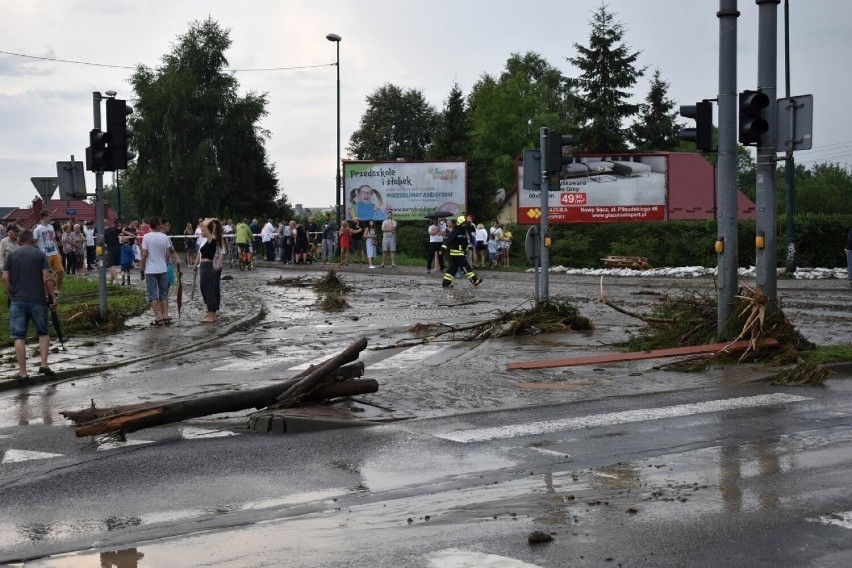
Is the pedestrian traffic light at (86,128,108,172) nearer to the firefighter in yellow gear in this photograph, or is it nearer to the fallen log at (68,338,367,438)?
the fallen log at (68,338,367,438)

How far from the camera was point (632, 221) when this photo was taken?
42906 mm

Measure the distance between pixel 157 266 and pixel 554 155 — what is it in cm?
660

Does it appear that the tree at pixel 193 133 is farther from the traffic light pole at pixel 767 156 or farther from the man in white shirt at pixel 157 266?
the traffic light pole at pixel 767 156

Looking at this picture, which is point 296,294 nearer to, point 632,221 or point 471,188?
point 632,221

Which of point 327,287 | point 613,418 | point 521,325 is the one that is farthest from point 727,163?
point 327,287

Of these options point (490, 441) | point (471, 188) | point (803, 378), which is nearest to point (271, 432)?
point (490, 441)

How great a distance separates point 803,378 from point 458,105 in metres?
63.8

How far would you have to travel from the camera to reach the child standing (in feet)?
102

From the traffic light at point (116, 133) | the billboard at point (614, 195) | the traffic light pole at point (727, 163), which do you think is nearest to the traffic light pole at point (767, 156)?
the traffic light pole at point (727, 163)

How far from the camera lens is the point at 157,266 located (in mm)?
18312

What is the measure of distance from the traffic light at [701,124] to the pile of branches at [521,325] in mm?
3636

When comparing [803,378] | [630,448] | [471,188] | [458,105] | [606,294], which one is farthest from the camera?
[458,105]

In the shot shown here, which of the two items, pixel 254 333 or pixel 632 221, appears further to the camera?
pixel 632 221

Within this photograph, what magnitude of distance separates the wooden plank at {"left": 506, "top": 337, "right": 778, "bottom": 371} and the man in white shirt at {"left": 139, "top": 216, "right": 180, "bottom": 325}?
7733mm
